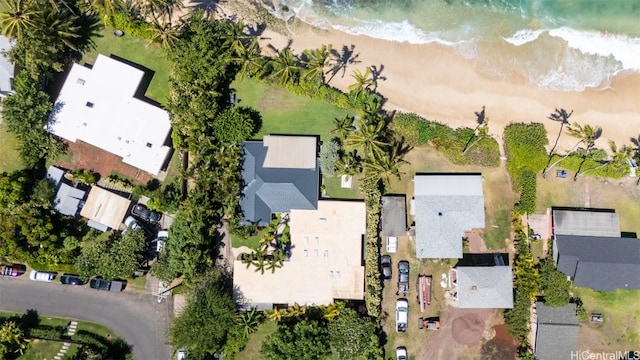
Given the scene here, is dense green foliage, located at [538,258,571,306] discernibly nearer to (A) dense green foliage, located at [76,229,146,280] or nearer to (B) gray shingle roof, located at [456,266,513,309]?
(B) gray shingle roof, located at [456,266,513,309]

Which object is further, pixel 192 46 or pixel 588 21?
pixel 588 21

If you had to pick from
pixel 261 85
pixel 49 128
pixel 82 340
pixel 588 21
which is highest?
pixel 588 21

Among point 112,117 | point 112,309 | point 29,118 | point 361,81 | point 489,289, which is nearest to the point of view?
point 29,118

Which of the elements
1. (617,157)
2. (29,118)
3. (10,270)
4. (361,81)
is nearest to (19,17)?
(29,118)

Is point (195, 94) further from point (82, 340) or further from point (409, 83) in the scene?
point (82, 340)

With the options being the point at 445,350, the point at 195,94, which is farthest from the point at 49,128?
the point at 445,350

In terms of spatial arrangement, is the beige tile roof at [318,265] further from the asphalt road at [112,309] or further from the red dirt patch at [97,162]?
the red dirt patch at [97,162]

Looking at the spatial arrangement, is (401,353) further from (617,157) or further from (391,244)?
(617,157)
